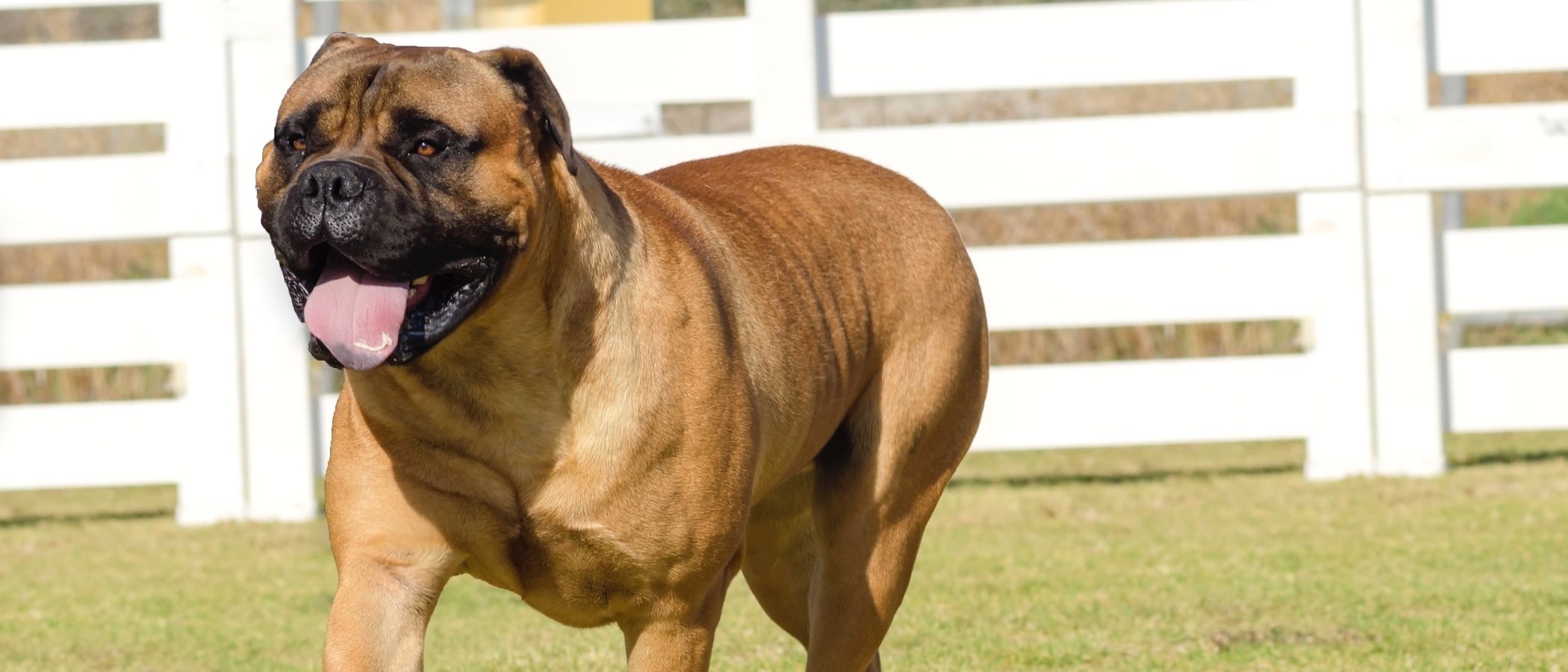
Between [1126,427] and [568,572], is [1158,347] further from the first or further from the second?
[568,572]

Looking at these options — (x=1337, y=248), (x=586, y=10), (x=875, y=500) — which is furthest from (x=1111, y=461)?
(x=875, y=500)

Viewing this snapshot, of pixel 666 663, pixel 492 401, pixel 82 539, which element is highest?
pixel 492 401

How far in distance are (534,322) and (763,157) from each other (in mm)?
1270

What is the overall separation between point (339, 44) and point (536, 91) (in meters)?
0.42

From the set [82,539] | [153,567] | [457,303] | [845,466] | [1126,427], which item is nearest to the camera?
[457,303]

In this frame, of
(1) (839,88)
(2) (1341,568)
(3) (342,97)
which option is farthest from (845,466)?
(1) (839,88)

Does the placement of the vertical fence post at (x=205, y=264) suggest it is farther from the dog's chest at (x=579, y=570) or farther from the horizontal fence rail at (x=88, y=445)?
the dog's chest at (x=579, y=570)

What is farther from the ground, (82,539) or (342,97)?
(342,97)

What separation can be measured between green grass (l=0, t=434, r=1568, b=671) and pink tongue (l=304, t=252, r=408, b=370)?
196cm

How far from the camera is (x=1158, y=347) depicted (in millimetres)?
10406

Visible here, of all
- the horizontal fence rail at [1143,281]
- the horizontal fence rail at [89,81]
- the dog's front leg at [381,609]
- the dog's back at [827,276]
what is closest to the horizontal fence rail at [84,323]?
the horizontal fence rail at [89,81]

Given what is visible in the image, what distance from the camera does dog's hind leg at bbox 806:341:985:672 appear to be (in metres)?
3.81

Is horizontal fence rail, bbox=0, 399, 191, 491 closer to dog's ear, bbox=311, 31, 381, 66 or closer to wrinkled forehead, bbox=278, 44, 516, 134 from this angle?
dog's ear, bbox=311, 31, 381, 66

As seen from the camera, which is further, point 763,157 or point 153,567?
point 153,567
